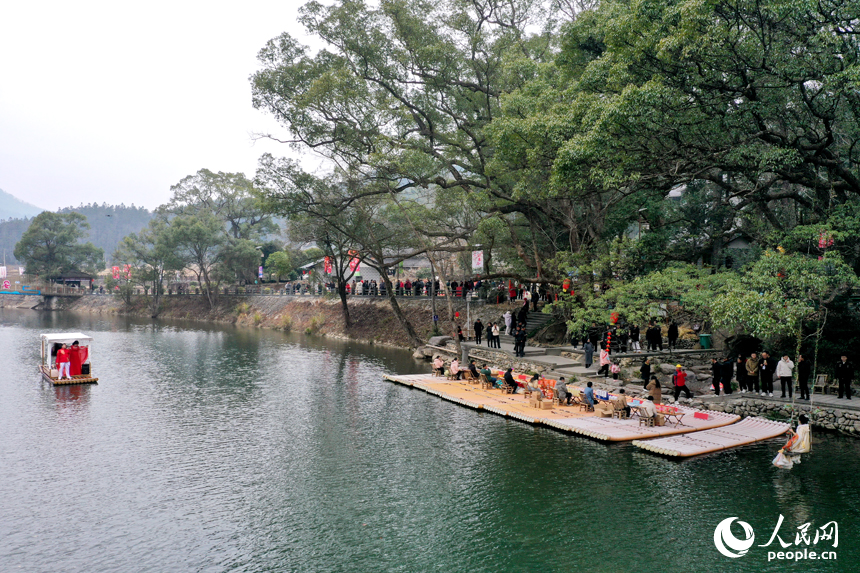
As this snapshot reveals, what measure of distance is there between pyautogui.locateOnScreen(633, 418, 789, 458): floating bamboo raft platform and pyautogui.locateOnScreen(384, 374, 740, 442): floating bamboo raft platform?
404 millimetres

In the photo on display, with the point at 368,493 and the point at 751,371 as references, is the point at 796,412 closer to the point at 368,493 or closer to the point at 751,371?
the point at 751,371

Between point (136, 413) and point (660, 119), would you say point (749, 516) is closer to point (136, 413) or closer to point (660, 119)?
point (660, 119)

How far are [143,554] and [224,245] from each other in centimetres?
6076

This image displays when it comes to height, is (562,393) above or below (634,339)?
below

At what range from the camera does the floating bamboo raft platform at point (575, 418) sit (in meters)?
17.1

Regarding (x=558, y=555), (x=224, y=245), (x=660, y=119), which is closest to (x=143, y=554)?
(x=558, y=555)

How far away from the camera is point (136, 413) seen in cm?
2048

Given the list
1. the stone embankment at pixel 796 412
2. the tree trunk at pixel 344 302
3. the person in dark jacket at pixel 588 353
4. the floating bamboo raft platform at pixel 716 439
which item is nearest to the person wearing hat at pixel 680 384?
the stone embankment at pixel 796 412

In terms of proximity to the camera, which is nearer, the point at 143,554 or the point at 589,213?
the point at 143,554

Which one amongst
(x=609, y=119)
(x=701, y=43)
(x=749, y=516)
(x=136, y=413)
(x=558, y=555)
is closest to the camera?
(x=558, y=555)

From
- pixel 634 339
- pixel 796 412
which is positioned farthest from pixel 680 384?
pixel 634 339

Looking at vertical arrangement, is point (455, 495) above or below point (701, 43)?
below

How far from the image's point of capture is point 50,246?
87375 mm

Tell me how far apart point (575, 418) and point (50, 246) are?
303ft
